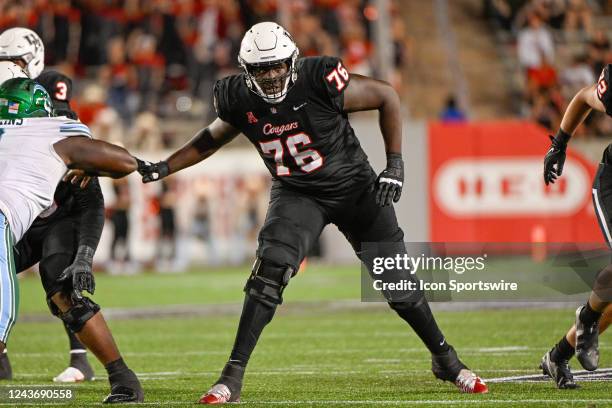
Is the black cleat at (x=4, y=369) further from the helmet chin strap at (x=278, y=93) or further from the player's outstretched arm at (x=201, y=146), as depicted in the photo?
the helmet chin strap at (x=278, y=93)

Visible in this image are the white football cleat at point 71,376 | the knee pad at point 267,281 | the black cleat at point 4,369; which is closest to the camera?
the knee pad at point 267,281

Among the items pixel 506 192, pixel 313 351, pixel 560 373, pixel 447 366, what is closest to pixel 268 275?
pixel 447 366

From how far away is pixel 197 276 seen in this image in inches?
637

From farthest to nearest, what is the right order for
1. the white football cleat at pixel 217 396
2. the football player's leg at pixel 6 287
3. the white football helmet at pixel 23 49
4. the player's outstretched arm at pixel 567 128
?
the white football helmet at pixel 23 49
the player's outstretched arm at pixel 567 128
the white football cleat at pixel 217 396
the football player's leg at pixel 6 287

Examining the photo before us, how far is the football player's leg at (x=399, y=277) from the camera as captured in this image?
630 centimetres

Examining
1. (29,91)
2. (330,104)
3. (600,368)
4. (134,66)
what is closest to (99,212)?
(29,91)

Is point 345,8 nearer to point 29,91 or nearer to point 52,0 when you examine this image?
point 52,0

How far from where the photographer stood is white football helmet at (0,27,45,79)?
706cm

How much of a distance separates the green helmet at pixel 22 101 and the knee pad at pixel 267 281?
4.10 ft

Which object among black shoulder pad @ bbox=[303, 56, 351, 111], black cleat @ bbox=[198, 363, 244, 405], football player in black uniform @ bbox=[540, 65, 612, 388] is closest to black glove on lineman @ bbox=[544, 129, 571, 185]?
football player in black uniform @ bbox=[540, 65, 612, 388]

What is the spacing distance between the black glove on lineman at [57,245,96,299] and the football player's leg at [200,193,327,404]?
0.77 m

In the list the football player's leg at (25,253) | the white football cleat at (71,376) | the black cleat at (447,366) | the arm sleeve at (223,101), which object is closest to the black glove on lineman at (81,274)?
the football player's leg at (25,253)

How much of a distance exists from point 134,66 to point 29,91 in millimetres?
13281

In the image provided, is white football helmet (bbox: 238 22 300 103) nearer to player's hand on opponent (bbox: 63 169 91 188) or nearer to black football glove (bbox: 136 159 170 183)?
black football glove (bbox: 136 159 170 183)
